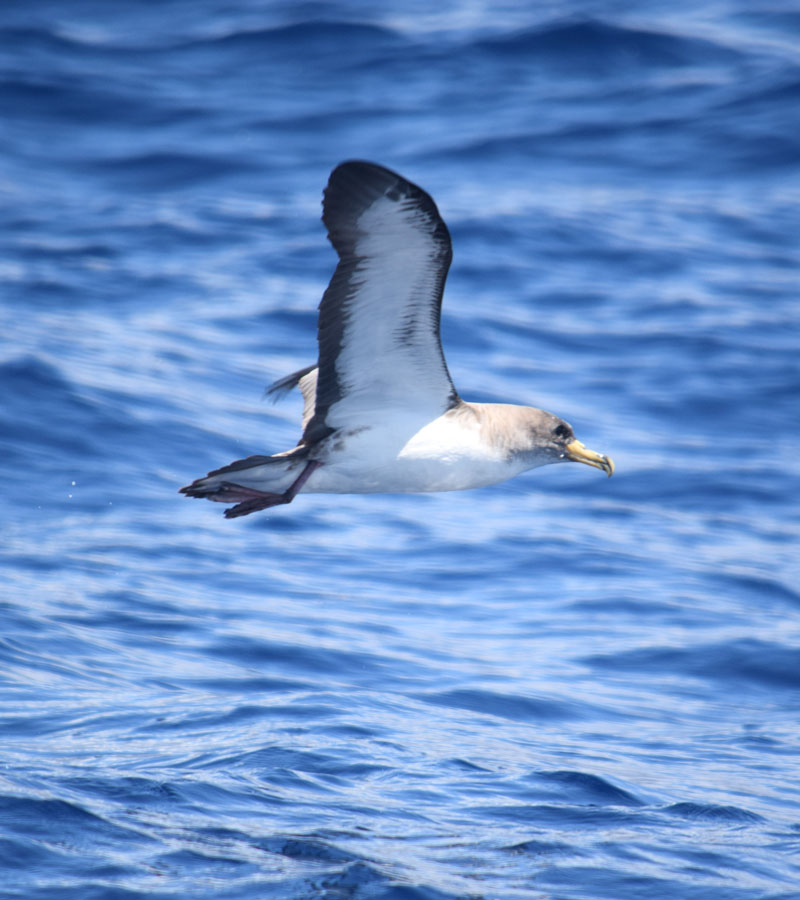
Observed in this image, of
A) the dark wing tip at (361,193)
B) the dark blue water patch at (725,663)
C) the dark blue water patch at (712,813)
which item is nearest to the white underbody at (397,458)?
the dark wing tip at (361,193)

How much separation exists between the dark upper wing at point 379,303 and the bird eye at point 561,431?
720 mm

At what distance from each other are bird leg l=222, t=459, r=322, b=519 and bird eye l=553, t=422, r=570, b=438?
5.00 feet

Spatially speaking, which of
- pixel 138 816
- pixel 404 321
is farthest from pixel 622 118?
pixel 138 816

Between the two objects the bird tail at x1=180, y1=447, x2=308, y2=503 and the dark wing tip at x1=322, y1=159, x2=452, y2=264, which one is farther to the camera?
the bird tail at x1=180, y1=447, x2=308, y2=503

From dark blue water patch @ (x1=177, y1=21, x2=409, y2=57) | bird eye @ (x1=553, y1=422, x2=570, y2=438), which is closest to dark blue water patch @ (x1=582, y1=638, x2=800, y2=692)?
bird eye @ (x1=553, y1=422, x2=570, y2=438)

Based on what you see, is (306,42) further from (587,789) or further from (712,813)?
(712,813)

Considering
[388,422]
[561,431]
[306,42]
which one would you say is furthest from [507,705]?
[306,42]

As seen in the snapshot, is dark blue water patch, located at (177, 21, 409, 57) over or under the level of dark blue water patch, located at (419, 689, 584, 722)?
over

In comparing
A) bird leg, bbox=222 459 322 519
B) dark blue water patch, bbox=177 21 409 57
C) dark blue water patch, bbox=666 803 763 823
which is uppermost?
dark blue water patch, bbox=177 21 409 57

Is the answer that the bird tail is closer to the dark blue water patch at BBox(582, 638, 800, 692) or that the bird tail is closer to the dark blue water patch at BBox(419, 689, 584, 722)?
the dark blue water patch at BBox(419, 689, 584, 722)

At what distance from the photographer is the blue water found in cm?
724

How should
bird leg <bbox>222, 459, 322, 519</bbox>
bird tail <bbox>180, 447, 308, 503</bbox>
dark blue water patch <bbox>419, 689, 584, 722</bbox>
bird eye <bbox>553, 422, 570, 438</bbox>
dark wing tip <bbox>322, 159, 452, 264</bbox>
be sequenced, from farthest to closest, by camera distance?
dark blue water patch <bbox>419, 689, 584, 722</bbox>, bird eye <bbox>553, 422, 570, 438</bbox>, bird leg <bbox>222, 459, 322, 519</bbox>, bird tail <bbox>180, 447, 308, 503</bbox>, dark wing tip <bbox>322, 159, 452, 264</bbox>

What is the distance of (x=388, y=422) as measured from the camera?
746cm

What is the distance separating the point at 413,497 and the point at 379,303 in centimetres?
562
